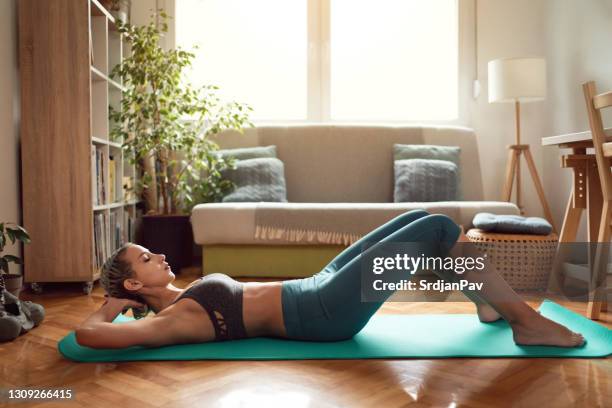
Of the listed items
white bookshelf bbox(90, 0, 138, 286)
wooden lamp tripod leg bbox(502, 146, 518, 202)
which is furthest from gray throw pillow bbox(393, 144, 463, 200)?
white bookshelf bbox(90, 0, 138, 286)

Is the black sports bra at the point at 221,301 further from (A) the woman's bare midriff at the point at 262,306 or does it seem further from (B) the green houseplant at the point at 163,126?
(B) the green houseplant at the point at 163,126

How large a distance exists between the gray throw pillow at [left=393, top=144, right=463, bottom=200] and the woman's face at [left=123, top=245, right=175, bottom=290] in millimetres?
2574

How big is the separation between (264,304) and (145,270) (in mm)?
386

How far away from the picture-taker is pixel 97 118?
3.54m

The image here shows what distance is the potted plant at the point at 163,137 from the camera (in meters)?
3.72

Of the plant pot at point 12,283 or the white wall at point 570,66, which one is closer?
the plant pot at point 12,283

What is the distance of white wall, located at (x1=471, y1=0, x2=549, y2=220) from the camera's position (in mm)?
4652

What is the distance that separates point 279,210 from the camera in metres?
3.51

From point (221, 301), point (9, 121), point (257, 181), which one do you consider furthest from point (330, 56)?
point (221, 301)

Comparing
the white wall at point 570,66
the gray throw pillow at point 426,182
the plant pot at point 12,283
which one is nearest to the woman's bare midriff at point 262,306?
the plant pot at point 12,283

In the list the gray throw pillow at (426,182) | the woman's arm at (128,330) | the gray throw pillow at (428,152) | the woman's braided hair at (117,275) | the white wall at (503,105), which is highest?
the white wall at (503,105)

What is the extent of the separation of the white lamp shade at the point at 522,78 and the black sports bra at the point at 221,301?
111 inches

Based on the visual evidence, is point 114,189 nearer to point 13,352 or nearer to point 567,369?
point 13,352

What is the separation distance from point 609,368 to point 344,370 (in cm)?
75
